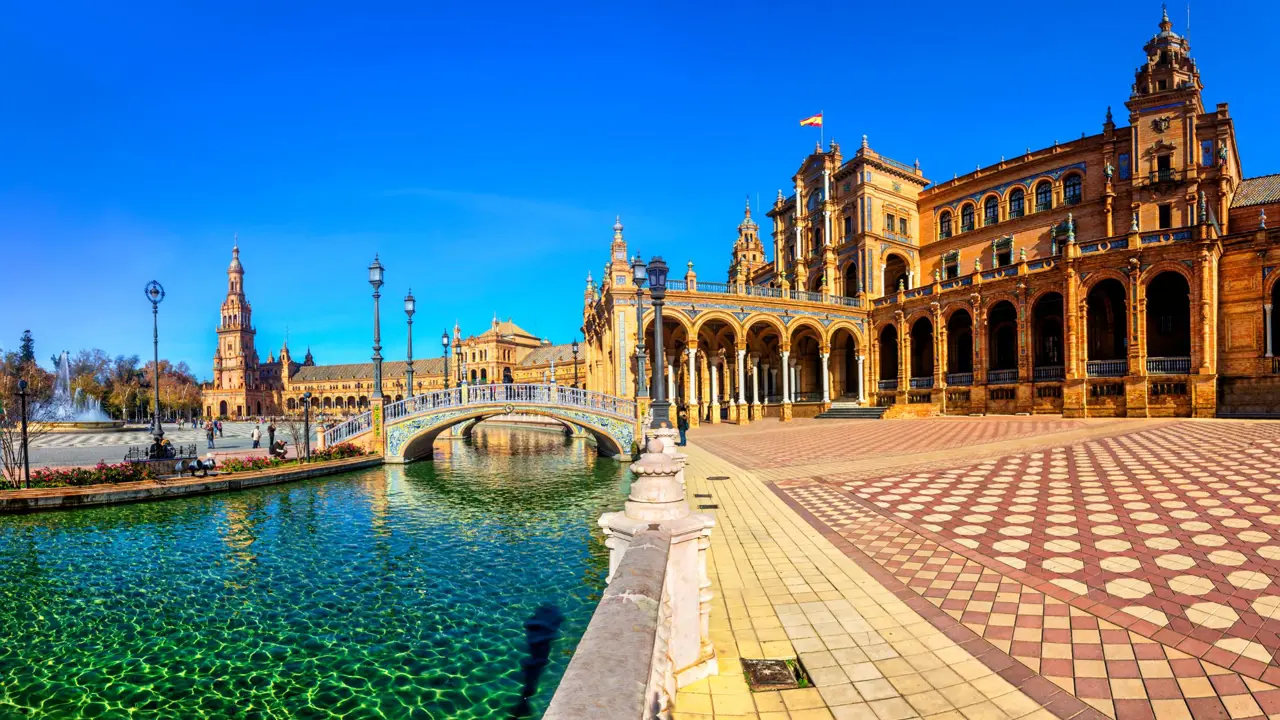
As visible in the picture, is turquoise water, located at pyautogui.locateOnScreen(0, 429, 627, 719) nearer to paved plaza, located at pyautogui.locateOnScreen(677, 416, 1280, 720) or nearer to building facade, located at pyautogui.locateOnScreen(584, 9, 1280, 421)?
paved plaza, located at pyautogui.locateOnScreen(677, 416, 1280, 720)

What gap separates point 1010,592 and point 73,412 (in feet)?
261

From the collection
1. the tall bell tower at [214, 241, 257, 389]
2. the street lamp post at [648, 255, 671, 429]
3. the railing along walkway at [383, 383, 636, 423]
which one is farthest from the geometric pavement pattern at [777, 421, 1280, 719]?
the tall bell tower at [214, 241, 257, 389]

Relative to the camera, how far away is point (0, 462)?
19641 millimetres

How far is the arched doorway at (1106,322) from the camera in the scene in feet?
97.6

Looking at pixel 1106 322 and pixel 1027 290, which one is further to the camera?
pixel 1106 322

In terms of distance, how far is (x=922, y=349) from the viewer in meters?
37.6

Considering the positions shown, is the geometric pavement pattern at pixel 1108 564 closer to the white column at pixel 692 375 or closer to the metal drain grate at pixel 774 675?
the metal drain grate at pixel 774 675

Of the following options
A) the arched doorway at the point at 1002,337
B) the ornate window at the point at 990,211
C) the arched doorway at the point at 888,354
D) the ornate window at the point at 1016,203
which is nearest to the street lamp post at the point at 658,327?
the arched doorway at the point at 1002,337

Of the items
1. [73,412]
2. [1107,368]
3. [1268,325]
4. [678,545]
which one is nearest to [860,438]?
[1107,368]

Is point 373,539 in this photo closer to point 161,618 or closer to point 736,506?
point 161,618

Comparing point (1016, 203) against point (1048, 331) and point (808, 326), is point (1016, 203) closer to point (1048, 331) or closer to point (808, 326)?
point (1048, 331)

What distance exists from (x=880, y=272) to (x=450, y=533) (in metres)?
36.2

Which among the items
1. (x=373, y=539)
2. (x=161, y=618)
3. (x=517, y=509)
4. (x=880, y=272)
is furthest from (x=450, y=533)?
(x=880, y=272)

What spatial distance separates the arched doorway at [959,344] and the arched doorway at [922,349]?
1292mm
